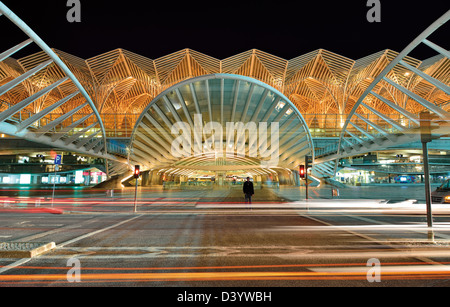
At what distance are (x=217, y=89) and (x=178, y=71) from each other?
24808 mm

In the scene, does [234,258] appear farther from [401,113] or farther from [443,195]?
[401,113]

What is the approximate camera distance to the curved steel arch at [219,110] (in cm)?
2733

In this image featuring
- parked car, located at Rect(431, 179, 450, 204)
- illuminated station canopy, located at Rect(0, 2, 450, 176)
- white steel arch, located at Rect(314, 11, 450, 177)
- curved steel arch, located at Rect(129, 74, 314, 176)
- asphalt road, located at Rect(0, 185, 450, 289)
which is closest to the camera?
asphalt road, located at Rect(0, 185, 450, 289)

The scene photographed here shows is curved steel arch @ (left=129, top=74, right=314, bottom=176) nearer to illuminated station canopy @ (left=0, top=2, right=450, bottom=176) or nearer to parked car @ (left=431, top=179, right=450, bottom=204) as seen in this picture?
illuminated station canopy @ (left=0, top=2, right=450, bottom=176)

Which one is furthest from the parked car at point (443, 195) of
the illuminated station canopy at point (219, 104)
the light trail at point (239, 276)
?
the light trail at point (239, 276)

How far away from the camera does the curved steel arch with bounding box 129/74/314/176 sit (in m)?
27.3

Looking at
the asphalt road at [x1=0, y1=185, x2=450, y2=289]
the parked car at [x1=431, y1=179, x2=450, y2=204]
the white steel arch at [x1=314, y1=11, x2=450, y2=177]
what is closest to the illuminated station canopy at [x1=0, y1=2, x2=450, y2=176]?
the white steel arch at [x1=314, y1=11, x2=450, y2=177]

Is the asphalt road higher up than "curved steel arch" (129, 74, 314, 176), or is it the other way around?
"curved steel arch" (129, 74, 314, 176)

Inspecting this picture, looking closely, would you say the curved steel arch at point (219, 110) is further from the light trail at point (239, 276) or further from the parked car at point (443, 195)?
the light trail at point (239, 276)

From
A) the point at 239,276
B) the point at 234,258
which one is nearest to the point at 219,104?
the point at 234,258

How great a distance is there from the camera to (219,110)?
101ft

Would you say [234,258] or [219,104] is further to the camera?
[219,104]

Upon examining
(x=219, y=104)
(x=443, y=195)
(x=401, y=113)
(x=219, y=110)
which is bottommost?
(x=443, y=195)
